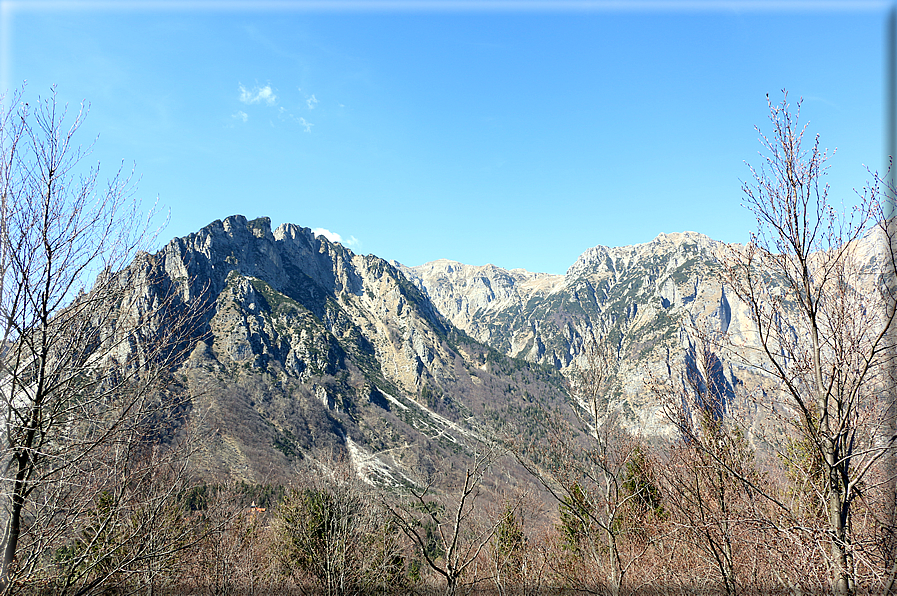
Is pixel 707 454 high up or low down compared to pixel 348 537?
up

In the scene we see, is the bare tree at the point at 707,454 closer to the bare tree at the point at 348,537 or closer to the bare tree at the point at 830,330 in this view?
the bare tree at the point at 830,330

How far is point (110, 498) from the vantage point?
342 inches

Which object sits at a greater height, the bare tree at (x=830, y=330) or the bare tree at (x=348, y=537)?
the bare tree at (x=830, y=330)

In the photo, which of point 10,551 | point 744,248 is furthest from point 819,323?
point 10,551

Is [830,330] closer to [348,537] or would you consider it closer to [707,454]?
[707,454]

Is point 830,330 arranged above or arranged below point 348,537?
above

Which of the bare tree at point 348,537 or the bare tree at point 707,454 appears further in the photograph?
the bare tree at point 348,537

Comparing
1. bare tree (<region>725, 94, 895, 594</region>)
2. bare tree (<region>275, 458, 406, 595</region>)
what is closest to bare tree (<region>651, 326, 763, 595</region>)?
bare tree (<region>725, 94, 895, 594</region>)

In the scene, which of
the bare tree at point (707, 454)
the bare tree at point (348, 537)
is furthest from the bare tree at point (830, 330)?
the bare tree at point (348, 537)

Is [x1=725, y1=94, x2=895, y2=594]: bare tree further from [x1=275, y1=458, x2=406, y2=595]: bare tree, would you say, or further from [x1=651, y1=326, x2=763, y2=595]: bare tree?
[x1=275, y1=458, x2=406, y2=595]: bare tree

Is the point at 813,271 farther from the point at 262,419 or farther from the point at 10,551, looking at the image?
the point at 262,419

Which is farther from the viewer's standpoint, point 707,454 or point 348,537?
point 348,537

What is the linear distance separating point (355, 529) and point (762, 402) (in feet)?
53.9

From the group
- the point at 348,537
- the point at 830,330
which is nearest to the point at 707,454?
the point at 830,330
